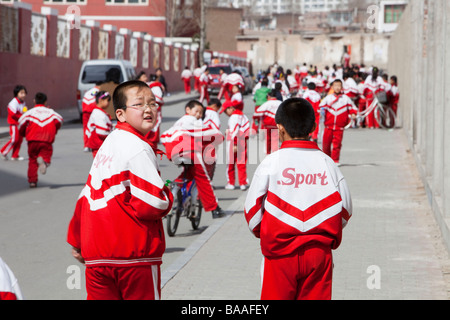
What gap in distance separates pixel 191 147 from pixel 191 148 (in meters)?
0.01

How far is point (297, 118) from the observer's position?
5246mm

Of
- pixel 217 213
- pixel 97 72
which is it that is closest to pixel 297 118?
pixel 217 213

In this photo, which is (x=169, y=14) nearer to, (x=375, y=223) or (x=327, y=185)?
(x=375, y=223)

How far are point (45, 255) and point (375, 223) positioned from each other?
4.16 m

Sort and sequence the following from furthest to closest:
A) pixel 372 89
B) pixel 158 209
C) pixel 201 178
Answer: pixel 372 89, pixel 201 178, pixel 158 209

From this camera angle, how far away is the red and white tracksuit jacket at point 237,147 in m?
15.4

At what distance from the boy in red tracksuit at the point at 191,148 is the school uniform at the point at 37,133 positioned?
434 centimetres

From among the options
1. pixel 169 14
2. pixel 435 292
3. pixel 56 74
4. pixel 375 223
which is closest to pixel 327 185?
pixel 435 292

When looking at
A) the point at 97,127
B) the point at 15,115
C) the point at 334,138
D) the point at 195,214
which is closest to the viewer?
the point at 195,214

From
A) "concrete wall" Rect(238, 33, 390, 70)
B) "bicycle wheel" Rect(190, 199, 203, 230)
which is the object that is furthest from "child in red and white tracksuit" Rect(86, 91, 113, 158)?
"concrete wall" Rect(238, 33, 390, 70)

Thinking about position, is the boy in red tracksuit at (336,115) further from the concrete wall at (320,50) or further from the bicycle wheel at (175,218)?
the concrete wall at (320,50)

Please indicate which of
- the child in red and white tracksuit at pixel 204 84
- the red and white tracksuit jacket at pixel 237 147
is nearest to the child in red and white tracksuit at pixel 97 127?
the red and white tracksuit jacket at pixel 237 147

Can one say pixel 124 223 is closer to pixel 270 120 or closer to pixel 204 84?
pixel 270 120

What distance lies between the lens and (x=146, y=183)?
4.78 metres
